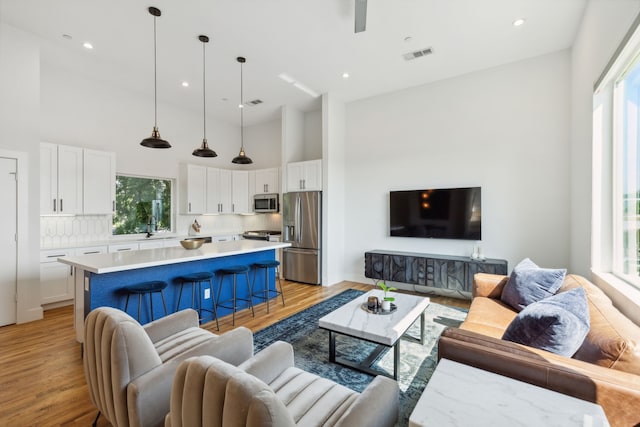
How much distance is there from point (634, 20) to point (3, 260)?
654 centimetres

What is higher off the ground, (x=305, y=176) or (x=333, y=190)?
(x=305, y=176)

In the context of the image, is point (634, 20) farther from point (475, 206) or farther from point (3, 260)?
point (3, 260)

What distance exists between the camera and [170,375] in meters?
1.51

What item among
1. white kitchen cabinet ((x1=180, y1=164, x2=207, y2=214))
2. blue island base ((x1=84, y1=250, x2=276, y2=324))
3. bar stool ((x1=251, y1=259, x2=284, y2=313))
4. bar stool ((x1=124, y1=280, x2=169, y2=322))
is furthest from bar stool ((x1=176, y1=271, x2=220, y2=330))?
white kitchen cabinet ((x1=180, y1=164, x2=207, y2=214))

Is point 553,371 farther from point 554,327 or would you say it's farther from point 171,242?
point 171,242

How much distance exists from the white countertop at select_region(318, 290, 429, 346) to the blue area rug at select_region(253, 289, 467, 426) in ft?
1.32

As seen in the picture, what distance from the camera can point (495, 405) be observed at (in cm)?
117

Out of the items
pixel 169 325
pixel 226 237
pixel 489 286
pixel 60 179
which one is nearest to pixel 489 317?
pixel 489 286

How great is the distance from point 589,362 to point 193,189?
6359 millimetres

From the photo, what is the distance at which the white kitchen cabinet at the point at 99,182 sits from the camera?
464 centimetres

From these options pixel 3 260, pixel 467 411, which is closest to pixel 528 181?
pixel 467 411

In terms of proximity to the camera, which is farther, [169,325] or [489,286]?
Answer: [489,286]

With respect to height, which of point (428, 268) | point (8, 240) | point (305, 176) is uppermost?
point (305, 176)

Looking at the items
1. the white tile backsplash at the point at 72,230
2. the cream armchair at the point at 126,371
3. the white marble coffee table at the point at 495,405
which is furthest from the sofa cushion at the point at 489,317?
the white tile backsplash at the point at 72,230
